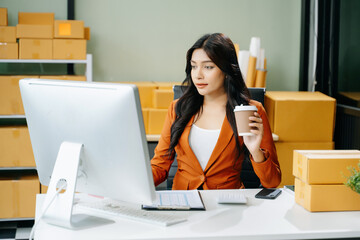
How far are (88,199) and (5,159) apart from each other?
6.15 feet

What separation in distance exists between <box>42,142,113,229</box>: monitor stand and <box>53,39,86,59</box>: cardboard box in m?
2.03

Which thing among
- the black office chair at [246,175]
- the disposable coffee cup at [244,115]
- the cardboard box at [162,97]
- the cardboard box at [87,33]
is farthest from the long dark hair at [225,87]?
the cardboard box at [87,33]

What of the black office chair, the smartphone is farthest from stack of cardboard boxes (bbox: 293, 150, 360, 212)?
the black office chair

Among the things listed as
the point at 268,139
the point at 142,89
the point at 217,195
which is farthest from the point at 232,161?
the point at 142,89

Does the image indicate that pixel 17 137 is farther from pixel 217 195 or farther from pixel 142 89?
pixel 217 195

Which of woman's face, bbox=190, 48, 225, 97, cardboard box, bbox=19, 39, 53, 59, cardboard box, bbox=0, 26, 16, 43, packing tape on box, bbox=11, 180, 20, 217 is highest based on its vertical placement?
cardboard box, bbox=0, 26, 16, 43

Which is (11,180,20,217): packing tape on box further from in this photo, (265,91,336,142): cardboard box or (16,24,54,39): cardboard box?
(265,91,336,142): cardboard box

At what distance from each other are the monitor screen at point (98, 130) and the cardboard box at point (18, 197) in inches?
76.6

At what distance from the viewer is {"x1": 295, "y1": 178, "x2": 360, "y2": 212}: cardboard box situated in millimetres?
1756

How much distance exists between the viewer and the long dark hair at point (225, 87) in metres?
2.26

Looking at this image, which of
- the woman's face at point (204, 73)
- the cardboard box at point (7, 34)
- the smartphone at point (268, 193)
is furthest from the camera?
the cardboard box at point (7, 34)

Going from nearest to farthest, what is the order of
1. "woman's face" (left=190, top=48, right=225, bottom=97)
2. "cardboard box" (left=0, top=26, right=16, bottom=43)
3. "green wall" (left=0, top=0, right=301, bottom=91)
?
"woman's face" (left=190, top=48, right=225, bottom=97) < "cardboard box" (left=0, top=26, right=16, bottom=43) < "green wall" (left=0, top=0, right=301, bottom=91)

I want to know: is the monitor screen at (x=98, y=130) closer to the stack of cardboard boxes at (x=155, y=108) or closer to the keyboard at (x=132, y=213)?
the keyboard at (x=132, y=213)

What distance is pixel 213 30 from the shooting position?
402 centimetres
